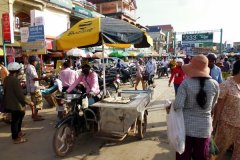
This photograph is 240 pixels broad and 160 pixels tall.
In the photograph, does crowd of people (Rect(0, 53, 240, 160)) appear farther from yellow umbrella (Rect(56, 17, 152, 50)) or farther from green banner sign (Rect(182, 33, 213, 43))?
green banner sign (Rect(182, 33, 213, 43))

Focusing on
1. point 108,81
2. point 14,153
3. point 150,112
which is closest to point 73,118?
point 14,153

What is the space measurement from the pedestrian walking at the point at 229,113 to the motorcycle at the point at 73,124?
7.76ft

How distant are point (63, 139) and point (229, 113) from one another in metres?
2.88

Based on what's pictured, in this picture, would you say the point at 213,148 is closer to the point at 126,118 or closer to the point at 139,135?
the point at 126,118

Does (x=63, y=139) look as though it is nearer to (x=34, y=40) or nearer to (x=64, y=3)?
(x=34, y=40)

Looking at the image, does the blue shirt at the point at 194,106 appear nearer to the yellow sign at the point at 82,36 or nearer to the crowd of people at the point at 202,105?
the crowd of people at the point at 202,105

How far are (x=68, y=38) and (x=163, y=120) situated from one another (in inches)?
137

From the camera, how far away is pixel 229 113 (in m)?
3.77

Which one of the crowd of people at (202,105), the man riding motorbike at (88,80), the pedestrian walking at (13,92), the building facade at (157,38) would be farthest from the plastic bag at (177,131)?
the building facade at (157,38)

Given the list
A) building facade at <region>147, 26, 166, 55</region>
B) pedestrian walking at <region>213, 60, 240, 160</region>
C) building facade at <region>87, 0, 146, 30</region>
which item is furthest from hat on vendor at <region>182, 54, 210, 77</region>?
building facade at <region>147, 26, 166, 55</region>

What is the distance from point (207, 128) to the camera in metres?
3.10

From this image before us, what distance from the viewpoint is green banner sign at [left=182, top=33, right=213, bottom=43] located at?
45250 mm

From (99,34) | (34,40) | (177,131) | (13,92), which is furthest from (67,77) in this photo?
(34,40)

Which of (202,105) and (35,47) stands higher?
(35,47)
